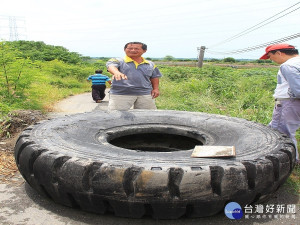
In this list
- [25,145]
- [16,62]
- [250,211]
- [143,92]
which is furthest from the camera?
[16,62]

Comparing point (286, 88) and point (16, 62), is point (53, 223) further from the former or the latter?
point (16, 62)

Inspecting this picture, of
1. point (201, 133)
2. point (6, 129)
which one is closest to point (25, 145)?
point (201, 133)

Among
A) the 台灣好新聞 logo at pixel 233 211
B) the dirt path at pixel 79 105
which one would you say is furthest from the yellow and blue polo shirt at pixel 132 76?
the dirt path at pixel 79 105

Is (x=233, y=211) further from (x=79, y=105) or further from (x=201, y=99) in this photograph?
(x=79, y=105)

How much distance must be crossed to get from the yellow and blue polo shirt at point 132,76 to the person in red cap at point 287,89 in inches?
56.6

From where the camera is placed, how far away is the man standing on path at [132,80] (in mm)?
4118

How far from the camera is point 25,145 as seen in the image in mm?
2566

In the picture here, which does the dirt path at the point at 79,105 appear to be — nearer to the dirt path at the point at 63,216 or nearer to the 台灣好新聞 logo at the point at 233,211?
the dirt path at the point at 63,216

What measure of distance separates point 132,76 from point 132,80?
2.3 inches

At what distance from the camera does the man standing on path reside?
4.12 metres

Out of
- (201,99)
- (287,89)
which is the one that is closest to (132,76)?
(287,89)

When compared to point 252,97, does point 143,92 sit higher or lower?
higher

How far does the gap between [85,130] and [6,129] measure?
6.81 feet

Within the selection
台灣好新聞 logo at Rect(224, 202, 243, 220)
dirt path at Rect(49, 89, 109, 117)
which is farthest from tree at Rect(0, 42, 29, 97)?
台灣好新聞 logo at Rect(224, 202, 243, 220)
